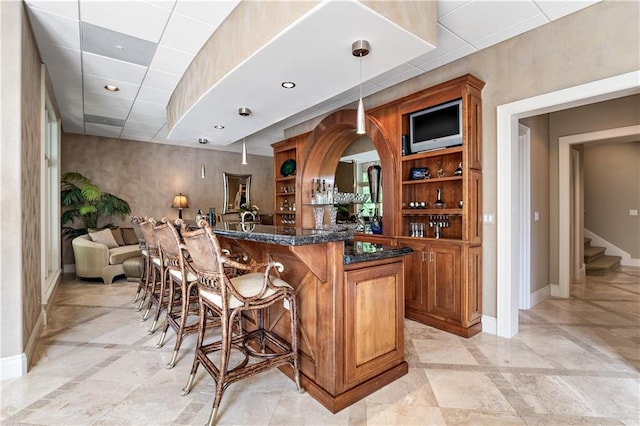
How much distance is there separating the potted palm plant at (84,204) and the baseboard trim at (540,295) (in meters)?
7.31

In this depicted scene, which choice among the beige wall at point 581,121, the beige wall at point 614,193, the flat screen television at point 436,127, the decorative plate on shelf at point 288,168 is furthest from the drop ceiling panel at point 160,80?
the beige wall at point 614,193

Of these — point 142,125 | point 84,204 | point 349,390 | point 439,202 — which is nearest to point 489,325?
point 439,202

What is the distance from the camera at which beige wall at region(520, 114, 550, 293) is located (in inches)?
159

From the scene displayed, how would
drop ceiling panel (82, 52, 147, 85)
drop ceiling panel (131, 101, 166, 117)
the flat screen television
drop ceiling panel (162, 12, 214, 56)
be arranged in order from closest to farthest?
drop ceiling panel (162, 12, 214, 56) → the flat screen television → drop ceiling panel (82, 52, 147, 85) → drop ceiling panel (131, 101, 166, 117)

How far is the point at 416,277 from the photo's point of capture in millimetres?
3502

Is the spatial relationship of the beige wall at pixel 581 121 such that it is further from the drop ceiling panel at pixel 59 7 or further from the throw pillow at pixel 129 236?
the throw pillow at pixel 129 236

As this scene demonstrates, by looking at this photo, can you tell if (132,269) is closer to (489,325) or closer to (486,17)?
(489,325)

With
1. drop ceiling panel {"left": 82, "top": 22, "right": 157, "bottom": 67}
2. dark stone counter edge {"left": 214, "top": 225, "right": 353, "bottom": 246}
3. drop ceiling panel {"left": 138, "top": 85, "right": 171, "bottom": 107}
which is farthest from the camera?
drop ceiling panel {"left": 138, "top": 85, "right": 171, "bottom": 107}

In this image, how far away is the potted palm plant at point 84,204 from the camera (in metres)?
5.95

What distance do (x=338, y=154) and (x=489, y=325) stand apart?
10.4 ft

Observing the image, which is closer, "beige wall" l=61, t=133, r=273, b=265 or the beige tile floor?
the beige tile floor

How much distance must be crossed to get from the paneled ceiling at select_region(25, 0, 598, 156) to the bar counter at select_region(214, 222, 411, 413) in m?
1.36

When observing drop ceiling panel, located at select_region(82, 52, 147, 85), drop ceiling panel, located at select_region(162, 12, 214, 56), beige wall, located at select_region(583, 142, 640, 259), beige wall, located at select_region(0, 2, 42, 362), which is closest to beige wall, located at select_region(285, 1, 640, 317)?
drop ceiling panel, located at select_region(162, 12, 214, 56)

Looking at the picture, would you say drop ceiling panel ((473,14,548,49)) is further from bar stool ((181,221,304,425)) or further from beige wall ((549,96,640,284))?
bar stool ((181,221,304,425))
